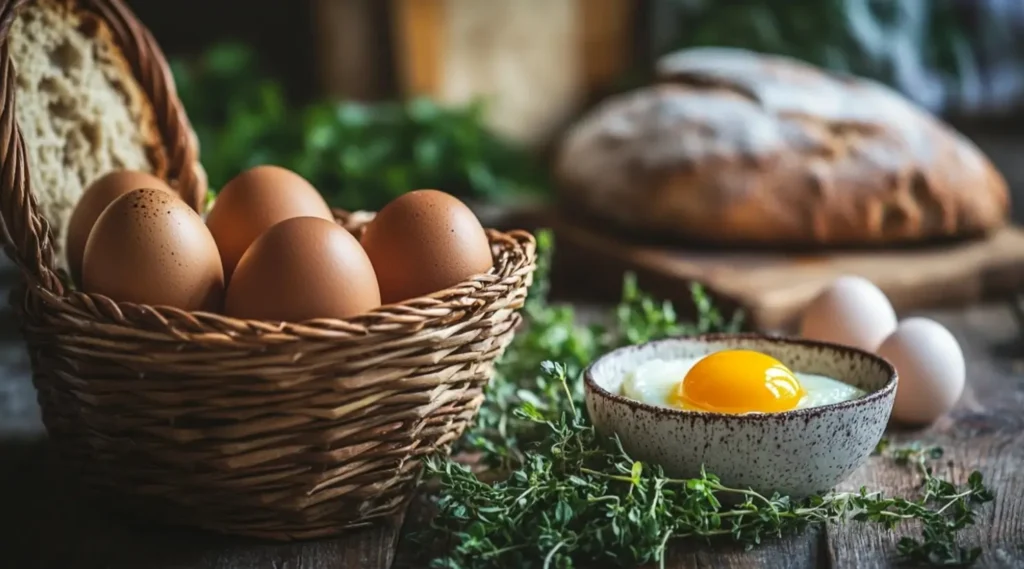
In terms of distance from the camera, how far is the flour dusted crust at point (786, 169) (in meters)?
1.93

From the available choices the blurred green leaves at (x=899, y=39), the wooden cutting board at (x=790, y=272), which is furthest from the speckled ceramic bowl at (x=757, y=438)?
the blurred green leaves at (x=899, y=39)

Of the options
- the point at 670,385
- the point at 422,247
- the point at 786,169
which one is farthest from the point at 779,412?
the point at 786,169

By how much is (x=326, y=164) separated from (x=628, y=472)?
1.47 meters

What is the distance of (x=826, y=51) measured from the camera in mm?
2561

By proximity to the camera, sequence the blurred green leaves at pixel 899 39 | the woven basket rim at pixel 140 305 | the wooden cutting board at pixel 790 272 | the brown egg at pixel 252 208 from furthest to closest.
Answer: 1. the blurred green leaves at pixel 899 39
2. the wooden cutting board at pixel 790 272
3. the brown egg at pixel 252 208
4. the woven basket rim at pixel 140 305

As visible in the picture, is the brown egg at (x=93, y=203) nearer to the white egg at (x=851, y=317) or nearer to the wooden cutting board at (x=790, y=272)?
the white egg at (x=851, y=317)

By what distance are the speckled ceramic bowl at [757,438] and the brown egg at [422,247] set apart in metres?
0.17

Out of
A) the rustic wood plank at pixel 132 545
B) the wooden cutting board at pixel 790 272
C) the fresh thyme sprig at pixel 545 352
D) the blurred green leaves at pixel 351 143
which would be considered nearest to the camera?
the rustic wood plank at pixel 132 545

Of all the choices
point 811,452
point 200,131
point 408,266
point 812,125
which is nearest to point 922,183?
point 812,125

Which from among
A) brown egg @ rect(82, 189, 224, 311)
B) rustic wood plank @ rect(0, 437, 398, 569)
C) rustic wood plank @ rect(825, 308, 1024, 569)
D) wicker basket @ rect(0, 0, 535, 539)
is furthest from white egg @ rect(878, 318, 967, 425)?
brown egg @ rect(82, 189, 224, 311)

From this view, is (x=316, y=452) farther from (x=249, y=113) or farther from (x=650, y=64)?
(x=650, y=64)

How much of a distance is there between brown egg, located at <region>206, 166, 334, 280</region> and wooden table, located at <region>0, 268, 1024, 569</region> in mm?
273

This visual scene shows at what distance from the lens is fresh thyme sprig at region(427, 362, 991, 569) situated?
94 centimetres

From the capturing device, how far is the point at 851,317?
136 centimetres
